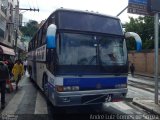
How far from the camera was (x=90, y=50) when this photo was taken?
8547 mm

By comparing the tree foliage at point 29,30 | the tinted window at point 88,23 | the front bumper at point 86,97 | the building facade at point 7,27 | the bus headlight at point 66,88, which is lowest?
the front bumper at point 86,97

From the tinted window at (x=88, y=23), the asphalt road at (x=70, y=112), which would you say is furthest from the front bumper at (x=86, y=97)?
the tinted window at (x=88, y=23)

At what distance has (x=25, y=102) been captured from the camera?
37.9 feet

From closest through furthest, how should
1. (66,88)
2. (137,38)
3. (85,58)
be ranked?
(66,88)
(85,58)
(137,38)

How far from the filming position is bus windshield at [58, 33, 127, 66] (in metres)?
8.25

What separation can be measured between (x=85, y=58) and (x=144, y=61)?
34114 millimetres

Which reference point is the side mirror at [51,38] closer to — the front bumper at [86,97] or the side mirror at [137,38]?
the front bumper at [86,97]

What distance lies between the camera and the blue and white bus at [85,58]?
8169 millimetres

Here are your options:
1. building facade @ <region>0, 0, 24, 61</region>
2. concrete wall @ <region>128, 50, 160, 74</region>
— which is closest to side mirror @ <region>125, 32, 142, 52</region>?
building facade @ <region>0, 0, 24, 61</region>

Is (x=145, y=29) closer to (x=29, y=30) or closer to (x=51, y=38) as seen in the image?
(x=51, y=38)

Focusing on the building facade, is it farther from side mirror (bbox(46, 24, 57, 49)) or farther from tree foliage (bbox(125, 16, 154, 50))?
side mirror (bbox(46, 24, 57, 49))

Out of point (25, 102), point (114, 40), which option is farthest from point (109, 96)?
point (25, 102)

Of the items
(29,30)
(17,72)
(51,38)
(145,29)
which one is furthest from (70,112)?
(29,30)

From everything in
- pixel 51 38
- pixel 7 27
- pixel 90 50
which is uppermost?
pixel 7 27
